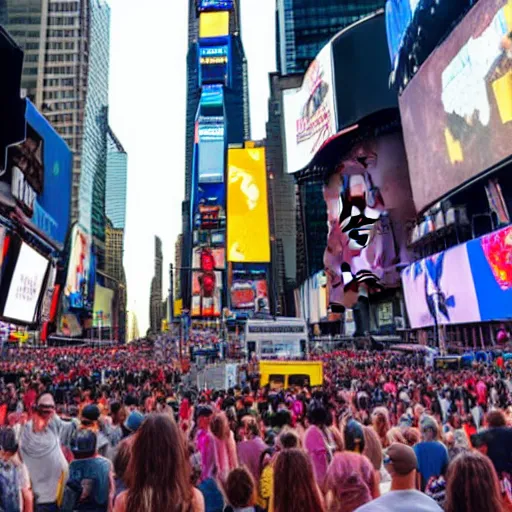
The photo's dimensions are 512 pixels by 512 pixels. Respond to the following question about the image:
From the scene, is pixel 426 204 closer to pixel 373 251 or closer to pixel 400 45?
pixel 400 45

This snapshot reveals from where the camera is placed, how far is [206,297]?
115062 mm

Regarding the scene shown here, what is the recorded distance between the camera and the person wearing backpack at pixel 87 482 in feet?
12.9

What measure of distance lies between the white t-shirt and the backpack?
9.96ft

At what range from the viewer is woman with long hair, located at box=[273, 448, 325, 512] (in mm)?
3020

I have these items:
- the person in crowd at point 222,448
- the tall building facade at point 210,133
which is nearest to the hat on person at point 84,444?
the person in crowd at point 222,448

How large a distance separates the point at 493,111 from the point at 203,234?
3672 inches

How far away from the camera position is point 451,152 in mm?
38562

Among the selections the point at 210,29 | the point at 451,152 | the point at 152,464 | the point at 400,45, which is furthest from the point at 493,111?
the point at 210,29

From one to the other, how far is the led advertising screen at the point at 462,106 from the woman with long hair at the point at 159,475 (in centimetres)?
3298

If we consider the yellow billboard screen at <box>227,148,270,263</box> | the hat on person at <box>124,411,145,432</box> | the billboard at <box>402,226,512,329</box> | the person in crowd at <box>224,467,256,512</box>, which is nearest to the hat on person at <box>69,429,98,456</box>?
the person in crowd at <box>224,467,256,512</box>

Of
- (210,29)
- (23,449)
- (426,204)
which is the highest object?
(210,29)

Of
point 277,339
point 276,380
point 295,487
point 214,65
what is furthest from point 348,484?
point 214,65

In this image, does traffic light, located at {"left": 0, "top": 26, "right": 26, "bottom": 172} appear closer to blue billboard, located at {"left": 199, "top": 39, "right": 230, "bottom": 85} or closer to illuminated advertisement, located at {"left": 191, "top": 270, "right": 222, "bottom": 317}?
illuminated advertisement, located at {"left": 191, "top": 270, "right": 222, "bottom": 317}

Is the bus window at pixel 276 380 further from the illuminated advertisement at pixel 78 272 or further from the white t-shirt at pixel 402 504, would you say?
the illuminated advertisement at pixel 78 272
